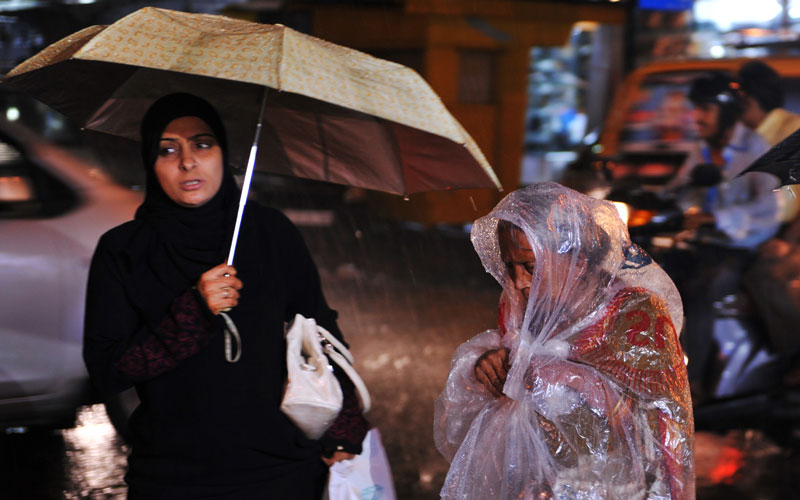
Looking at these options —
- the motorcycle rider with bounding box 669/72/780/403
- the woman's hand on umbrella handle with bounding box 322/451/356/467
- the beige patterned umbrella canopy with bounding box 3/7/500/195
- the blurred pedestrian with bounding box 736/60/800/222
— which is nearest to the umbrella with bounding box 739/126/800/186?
the beige patterned umbrella canopy with bounding box 3/7/500/195

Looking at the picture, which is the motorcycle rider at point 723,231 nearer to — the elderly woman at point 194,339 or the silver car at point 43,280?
the elderly woman at point 194,339

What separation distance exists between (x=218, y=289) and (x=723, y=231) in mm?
3850

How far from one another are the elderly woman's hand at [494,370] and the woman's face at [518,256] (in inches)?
6.7

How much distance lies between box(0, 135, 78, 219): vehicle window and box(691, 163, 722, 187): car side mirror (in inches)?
156

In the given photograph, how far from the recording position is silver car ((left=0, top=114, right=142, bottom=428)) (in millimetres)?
4340

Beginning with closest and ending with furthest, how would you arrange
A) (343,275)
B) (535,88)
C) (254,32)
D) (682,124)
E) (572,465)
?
1. (572,465)
2. (254,32)
3. (682,124)
4. (343,275)
5. (535,88)

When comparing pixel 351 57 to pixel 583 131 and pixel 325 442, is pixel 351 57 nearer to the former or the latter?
pixel 325 442

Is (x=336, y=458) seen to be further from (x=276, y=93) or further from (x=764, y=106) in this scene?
(x=764, y=106)

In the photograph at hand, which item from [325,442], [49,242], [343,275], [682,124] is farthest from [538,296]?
[343,275]

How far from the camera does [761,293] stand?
499 centimetres

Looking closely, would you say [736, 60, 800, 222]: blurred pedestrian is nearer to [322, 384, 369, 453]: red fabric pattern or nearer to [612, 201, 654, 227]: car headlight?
[612, 201, 654, 227]: car headlight

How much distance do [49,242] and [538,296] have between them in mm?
3039

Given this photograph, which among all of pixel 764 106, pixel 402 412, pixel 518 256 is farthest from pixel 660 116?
pixel 518 256

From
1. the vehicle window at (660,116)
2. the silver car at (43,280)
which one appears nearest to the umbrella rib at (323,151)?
the silver car at (43,280)
